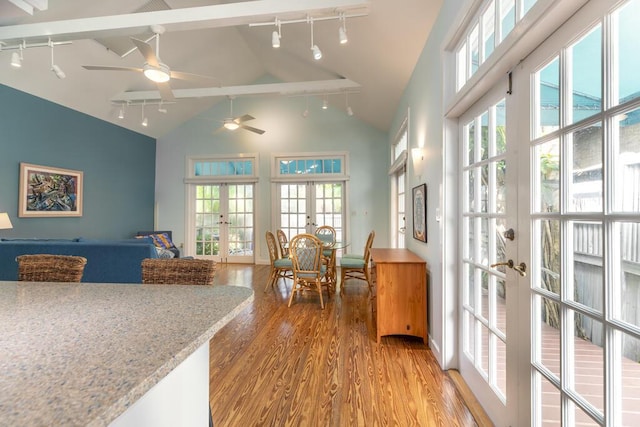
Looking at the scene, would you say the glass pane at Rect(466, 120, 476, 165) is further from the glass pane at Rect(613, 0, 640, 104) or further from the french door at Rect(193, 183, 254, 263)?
the french door at Rect(193, 183, 254, 263)

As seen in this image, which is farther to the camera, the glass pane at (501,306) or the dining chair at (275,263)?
the dining chair at (275,263)

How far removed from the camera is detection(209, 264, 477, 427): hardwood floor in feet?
5.31

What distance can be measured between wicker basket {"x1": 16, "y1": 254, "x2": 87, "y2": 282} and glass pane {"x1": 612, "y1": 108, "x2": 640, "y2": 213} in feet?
7.69

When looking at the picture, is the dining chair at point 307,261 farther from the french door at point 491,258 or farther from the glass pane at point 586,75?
the glass pane at point 586,75

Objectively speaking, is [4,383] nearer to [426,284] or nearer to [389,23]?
[426,284]

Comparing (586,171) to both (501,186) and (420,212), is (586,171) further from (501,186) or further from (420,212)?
(420,212)

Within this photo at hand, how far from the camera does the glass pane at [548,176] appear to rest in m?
1.12

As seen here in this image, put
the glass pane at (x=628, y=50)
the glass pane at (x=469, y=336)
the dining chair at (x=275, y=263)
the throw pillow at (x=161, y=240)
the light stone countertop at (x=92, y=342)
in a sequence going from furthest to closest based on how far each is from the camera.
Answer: the throw pillow at (x=161, y=240) → the dining chair at (x=275, y=263) → the glass pane at (x=469, y=336) → the glass pane at (x=628, y=50) → the light stone countertop at (x=92, y=342)

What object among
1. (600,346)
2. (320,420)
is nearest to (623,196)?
(600,346)

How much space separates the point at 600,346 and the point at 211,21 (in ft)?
11.9

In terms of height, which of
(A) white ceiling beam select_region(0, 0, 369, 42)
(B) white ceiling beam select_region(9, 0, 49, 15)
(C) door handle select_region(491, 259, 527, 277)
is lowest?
(C) door handle select_region(491, 259, 527, 277)

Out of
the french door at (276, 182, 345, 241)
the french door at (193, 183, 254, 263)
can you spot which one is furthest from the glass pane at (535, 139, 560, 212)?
the french door at (193, 183, 254, 263)

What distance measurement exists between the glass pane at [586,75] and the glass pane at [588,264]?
402 mm

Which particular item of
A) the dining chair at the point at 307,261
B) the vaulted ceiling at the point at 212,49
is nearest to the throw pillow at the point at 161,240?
the vaulted ceiling at the point at 212,49
